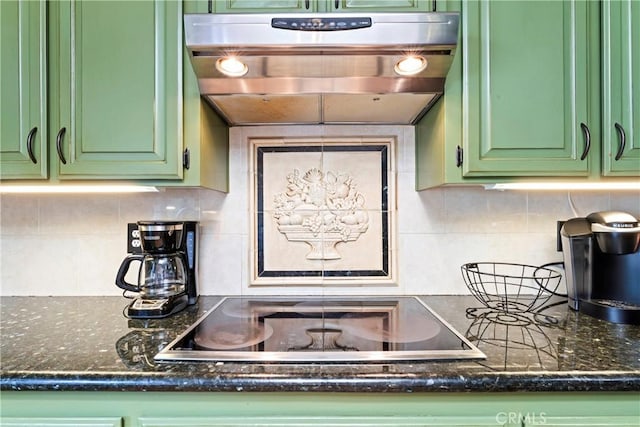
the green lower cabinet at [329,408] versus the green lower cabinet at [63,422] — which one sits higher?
the green lower cabinet at [329,408]

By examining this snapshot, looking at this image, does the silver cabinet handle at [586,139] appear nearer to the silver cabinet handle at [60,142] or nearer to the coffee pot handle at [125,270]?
the coffee pot handle at [125,270]

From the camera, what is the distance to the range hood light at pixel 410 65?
3.18 ft

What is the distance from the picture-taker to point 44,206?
138 cm

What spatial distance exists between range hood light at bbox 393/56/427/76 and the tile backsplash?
1.26 ft

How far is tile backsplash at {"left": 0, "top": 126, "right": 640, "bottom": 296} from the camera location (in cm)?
137

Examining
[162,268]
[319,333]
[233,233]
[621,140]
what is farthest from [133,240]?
[621,140]

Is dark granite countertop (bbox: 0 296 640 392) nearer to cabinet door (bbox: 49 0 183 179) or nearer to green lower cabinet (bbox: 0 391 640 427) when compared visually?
green lower cabinet (bbox: 0 391 640 427)

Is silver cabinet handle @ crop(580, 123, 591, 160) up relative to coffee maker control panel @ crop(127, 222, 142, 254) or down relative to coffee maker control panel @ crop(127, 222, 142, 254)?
up

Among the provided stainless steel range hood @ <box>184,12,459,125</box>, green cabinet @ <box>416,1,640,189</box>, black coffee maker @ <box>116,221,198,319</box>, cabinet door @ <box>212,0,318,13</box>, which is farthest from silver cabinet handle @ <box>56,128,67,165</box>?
green cabinet @ <box>416,1,640,189</box>

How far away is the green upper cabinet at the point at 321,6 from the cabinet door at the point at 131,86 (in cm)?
18

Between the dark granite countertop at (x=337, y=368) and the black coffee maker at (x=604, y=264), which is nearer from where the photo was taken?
the dark granite countertop at (x=337, y=368)

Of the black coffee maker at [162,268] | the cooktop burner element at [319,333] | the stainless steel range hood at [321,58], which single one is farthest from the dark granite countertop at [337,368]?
the stainless steel range hood at [321,58]

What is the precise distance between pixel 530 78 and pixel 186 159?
109 centimetres

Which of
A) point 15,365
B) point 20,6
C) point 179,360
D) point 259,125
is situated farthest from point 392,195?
point 20,6
